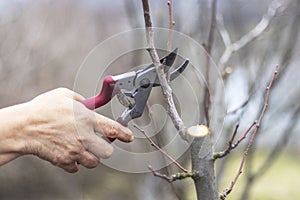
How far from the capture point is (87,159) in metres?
1.29

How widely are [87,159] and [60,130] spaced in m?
0.10

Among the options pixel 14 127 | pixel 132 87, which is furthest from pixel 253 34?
pixel 14 127

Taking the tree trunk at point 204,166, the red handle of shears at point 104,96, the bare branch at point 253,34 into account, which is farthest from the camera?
the bare branch at point 253,34

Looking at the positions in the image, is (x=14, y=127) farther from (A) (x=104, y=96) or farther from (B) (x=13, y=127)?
(A) (x=104, y=96)

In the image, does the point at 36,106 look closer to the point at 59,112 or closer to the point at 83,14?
the point at 59,112

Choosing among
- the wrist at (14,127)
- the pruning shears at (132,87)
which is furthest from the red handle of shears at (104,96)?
the wrist at (14,127)

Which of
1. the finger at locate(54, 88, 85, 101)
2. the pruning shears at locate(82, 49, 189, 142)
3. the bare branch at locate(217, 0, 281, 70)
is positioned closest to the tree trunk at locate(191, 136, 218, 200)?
the pruning shears at locate(82, 49, 189, 142)

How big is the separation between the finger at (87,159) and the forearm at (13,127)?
0.15 metres

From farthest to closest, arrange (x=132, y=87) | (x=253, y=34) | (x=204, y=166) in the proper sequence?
(x=253, y=34)
(x=132, y=87)
(x=204, y=166)

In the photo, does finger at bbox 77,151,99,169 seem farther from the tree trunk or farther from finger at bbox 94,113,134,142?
the tree trunk

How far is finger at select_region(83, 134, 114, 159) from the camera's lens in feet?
4.12

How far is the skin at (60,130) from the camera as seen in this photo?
1251 mm

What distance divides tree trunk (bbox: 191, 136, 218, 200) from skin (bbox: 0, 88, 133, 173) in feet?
0.66

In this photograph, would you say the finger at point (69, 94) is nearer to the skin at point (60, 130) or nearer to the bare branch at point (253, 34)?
the skin at point (60, 130)
